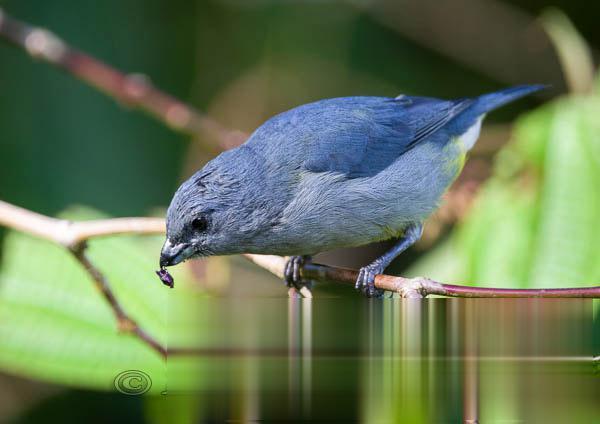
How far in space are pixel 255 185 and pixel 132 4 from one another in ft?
11.4

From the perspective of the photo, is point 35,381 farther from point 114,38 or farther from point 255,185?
point 114,38

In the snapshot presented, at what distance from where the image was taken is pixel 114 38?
18.4ft

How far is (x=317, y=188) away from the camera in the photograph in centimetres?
288

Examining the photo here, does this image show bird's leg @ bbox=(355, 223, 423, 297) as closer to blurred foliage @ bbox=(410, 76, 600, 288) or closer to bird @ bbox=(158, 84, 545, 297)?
bird @ bbox=(158, 84, 545, 297)

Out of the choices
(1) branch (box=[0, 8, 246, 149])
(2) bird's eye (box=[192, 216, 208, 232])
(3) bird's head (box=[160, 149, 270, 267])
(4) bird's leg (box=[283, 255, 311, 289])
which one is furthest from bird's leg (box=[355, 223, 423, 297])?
(1) branch (box=[0, 8, 246, 149])

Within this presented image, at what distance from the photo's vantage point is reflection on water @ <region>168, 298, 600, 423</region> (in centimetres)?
202

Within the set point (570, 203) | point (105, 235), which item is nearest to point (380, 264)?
point (570, 203)

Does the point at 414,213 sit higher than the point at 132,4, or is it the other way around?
the point at 132,4

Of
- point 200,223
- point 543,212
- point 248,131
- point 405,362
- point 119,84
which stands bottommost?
point 405,362

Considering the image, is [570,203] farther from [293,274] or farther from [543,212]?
[293,274]

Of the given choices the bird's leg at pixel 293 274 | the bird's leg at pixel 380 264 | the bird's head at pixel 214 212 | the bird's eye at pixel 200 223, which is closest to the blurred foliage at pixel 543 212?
the bird's leg at pixel 380 264

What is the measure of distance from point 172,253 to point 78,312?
662 millimetres

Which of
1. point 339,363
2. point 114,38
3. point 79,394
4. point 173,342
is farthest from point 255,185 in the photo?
point 114,38

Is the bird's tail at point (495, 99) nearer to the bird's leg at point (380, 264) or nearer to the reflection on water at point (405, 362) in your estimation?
the bird's leg at point (380, 264)
